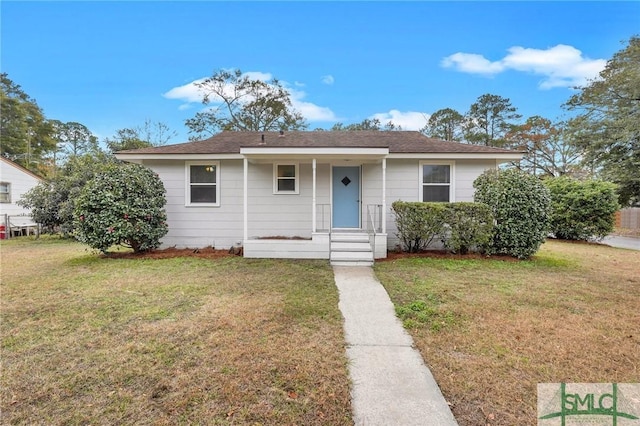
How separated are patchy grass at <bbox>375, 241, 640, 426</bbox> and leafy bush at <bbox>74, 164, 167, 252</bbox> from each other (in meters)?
6.27

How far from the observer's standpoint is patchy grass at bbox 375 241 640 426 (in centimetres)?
238

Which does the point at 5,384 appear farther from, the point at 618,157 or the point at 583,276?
the point at 618,157

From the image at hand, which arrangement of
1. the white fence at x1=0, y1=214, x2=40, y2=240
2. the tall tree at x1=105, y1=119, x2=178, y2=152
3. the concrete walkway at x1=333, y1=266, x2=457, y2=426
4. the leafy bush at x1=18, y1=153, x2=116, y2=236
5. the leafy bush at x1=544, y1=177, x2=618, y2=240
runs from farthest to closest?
the tall tree at x1=105, y1=119, x2=178, y2=152 < the white fence at x1=0, y1=214, x2=40, y2=240 < the leafy bush at x1=18, y1=153, x2=116, y2=236 < the leafy bush at x1=544, y1=177, x2=618, y2=240 < the concrete walkway at x1=333, y1=266, x2=457, y2=426

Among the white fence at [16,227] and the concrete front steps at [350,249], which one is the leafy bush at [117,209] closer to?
the concrete front steps at [350,249]

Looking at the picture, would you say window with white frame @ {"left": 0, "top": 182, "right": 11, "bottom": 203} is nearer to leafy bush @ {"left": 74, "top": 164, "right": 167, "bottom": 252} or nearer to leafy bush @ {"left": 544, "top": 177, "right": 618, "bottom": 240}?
leafy bush @ {"left": 74, "top": 164, "right": 167, "bottom": 252}

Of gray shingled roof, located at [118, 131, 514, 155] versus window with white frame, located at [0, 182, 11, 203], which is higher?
gray shingled roof, located at [118, 131, 514, 155]

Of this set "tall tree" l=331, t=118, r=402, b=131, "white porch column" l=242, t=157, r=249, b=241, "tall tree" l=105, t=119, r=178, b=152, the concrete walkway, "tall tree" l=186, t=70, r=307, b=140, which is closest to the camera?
the concrete walkway

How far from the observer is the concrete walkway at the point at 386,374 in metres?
2.06

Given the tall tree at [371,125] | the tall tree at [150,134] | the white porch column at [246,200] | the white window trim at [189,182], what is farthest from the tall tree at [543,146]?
the tall tree at [150,134]

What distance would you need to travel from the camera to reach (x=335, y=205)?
9.09 metres

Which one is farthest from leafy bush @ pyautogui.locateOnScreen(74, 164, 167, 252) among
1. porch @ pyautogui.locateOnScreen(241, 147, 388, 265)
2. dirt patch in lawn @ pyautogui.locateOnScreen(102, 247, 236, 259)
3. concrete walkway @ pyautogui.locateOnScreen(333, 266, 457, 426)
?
concrete walkway @ pyautogui.locateOnScreen(333, 266, 457, 426)

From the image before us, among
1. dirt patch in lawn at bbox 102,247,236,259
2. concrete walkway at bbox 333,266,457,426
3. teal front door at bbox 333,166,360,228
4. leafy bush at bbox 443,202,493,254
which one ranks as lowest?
concrete walkway at bbox 333,266,457,426

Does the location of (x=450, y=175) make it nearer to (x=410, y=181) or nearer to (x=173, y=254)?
(x=410, y=181)

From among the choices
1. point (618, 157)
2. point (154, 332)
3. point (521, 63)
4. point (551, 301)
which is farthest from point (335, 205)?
point (618, 157)
